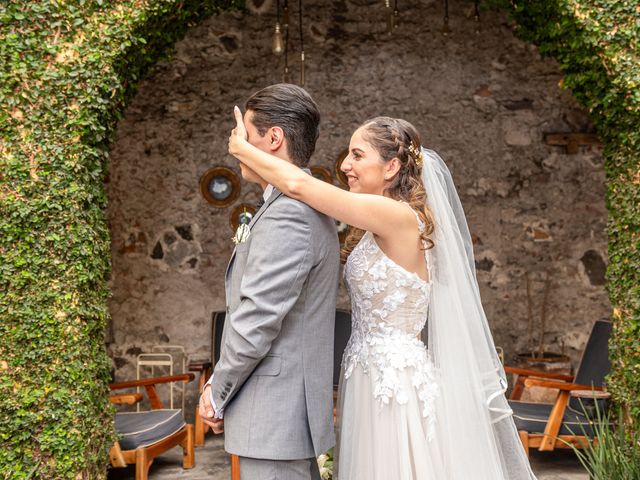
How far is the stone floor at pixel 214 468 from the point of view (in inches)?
177

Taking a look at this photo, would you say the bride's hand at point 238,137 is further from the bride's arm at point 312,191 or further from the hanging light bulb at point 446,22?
the hanging light bulb at point 446,22

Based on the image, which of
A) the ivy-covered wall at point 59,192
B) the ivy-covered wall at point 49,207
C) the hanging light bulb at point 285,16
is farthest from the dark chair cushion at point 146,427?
the hanging light bulb at point 285,16

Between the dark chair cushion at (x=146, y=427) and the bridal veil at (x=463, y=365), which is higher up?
the bridal veil at (x=463, y=365)

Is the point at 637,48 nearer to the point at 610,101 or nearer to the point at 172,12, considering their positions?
the point at 610,101

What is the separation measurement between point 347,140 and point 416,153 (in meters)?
3.73

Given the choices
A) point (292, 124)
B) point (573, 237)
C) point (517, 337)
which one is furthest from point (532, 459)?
point (292, 124)

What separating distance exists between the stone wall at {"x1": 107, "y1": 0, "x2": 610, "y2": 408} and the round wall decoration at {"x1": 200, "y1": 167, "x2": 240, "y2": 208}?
0.22ft

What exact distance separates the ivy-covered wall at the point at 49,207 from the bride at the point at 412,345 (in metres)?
1.30

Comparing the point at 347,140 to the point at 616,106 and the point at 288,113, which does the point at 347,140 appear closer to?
the point at 616,106

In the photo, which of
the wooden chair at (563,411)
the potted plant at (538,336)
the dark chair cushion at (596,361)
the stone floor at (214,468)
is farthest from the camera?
the potted plant at (538,336)

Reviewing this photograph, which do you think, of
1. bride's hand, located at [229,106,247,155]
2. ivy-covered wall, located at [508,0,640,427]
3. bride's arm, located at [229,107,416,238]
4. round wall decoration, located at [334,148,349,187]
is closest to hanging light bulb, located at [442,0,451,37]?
round wall decoration, located at [334,148,349,187]

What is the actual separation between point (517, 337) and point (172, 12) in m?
4.26

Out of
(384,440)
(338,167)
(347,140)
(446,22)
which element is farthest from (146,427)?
(446,22)

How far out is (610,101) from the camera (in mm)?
3494
